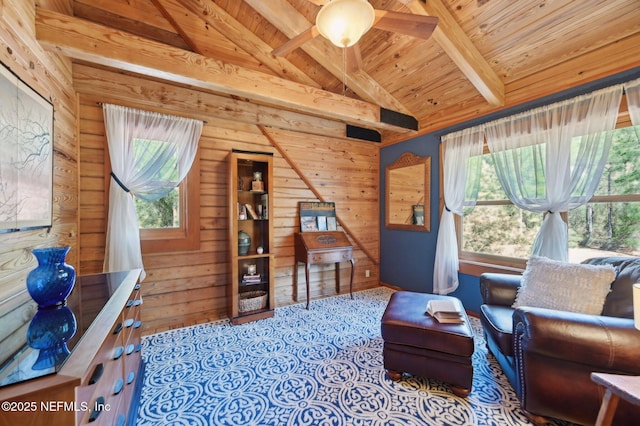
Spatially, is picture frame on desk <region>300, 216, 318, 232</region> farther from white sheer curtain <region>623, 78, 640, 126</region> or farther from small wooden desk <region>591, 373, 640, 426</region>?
white sheer curtain <region>623, 78, 640, 126</region>

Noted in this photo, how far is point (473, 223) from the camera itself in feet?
10.4

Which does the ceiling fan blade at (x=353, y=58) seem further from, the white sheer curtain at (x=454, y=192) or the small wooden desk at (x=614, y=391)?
the small wooden desk at (x=614, y=391)

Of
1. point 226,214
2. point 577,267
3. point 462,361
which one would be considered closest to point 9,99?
point 226,214

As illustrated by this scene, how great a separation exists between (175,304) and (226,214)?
44.6 inches

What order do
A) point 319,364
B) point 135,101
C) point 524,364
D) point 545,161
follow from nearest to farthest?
point 524,364 → point 319,364 → point 545,161 → point 135,101

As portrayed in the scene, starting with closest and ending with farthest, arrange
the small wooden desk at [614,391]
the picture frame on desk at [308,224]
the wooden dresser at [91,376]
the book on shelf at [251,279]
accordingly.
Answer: the wooden dresser at [91,376] → the small wooden desk at [614,391] → the book on shelf at [251,279] → the picture frame on desk at [308,224]

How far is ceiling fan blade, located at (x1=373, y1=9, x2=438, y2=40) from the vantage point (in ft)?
4.93

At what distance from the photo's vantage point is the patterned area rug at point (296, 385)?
5.18 ft

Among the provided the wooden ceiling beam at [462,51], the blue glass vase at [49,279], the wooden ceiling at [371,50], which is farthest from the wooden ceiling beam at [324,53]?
the blue glass vase at [49,279]

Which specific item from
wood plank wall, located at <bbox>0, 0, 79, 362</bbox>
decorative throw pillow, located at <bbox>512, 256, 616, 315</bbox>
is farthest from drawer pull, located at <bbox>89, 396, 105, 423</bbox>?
decorative throw pillow, located at <bbox>512, 256, 616, 315</bbox>

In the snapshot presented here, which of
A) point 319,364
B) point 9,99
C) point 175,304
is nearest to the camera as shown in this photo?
point 9,99

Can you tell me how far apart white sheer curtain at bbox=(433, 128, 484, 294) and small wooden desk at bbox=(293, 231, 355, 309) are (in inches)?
47.8

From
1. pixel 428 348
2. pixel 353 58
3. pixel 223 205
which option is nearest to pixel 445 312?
pixel 428 348

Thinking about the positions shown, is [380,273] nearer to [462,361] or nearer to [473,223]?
[473,223]
